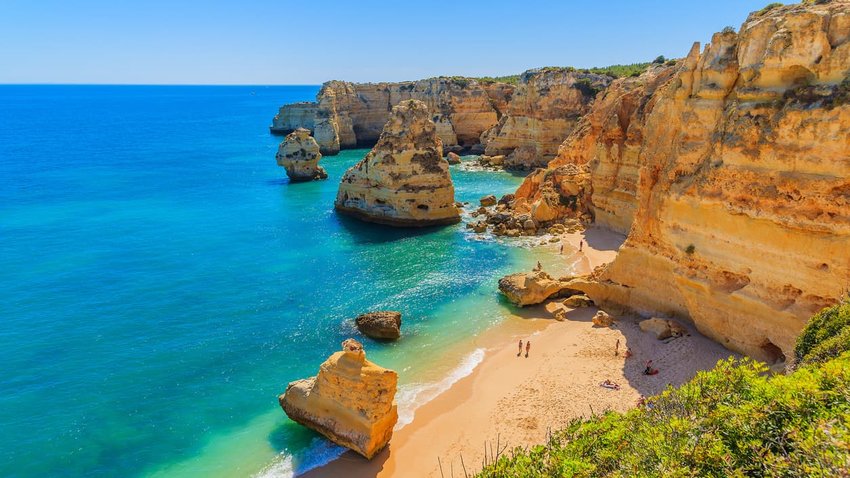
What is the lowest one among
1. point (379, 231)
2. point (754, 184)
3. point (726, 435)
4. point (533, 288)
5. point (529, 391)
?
point (529, 391)

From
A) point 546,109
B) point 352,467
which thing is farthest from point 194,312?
point 546,109

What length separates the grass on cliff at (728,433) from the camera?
6.81 metres

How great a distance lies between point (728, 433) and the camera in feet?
25.9

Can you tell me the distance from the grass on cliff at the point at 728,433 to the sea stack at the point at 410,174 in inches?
1242

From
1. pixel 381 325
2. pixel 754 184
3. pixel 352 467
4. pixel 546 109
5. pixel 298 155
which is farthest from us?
pixel 546 109

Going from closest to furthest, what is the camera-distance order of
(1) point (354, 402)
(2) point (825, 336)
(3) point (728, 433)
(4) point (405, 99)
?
1. (3) point (728, 433)
2. (2) point (825, 336)
3. (1) point (354, 402)
4. (4) point (405, 99)

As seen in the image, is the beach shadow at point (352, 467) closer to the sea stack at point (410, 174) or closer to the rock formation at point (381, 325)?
the rock formation at point (381, 325)

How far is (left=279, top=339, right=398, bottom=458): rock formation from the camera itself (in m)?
16.1

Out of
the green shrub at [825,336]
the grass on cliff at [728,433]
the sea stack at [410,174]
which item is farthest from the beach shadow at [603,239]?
the grass on cliff at [728,433]

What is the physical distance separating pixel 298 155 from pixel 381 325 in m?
41.2

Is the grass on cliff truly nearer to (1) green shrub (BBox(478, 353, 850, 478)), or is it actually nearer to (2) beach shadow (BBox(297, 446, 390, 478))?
(1) green shrub (BBox(478, 353, 850, 478))

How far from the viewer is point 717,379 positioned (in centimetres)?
999

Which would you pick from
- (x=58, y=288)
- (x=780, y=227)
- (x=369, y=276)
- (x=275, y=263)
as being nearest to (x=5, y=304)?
(x=58, y=288)

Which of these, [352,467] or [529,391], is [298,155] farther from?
[352,467]
